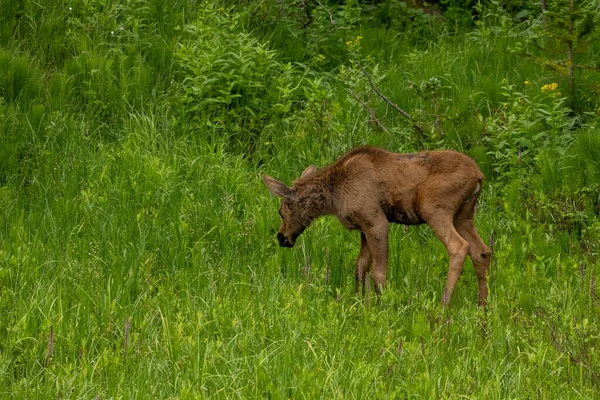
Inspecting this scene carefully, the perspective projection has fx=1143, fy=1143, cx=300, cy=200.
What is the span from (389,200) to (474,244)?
76 cm

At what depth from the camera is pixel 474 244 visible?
8.45 m

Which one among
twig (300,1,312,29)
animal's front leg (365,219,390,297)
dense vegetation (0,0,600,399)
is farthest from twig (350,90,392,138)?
animal's front leg (365,219,390,297)

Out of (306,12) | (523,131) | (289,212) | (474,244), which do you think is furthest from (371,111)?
(474,244)

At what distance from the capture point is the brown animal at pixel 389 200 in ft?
26.4

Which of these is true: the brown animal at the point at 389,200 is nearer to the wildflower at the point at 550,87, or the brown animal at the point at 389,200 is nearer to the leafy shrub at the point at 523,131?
the leafy shrub at the point at 523,131

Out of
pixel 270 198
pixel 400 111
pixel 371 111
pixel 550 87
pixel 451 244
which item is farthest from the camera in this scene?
pixel 371 111

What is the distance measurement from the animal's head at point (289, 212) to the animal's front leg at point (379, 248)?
2.14ft

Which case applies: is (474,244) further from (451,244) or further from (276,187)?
(276,187)

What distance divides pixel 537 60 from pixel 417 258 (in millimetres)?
2495

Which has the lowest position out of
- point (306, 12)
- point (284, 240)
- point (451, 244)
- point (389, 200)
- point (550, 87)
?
point (284, 240)

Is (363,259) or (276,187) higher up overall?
(276,187)

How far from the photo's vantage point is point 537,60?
10.1m

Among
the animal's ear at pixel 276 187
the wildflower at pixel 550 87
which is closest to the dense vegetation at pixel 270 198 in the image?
the wildflower at pixel 550 87

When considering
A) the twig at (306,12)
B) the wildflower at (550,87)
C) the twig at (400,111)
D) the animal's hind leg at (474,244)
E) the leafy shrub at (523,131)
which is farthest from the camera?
the twig at (306,12)
